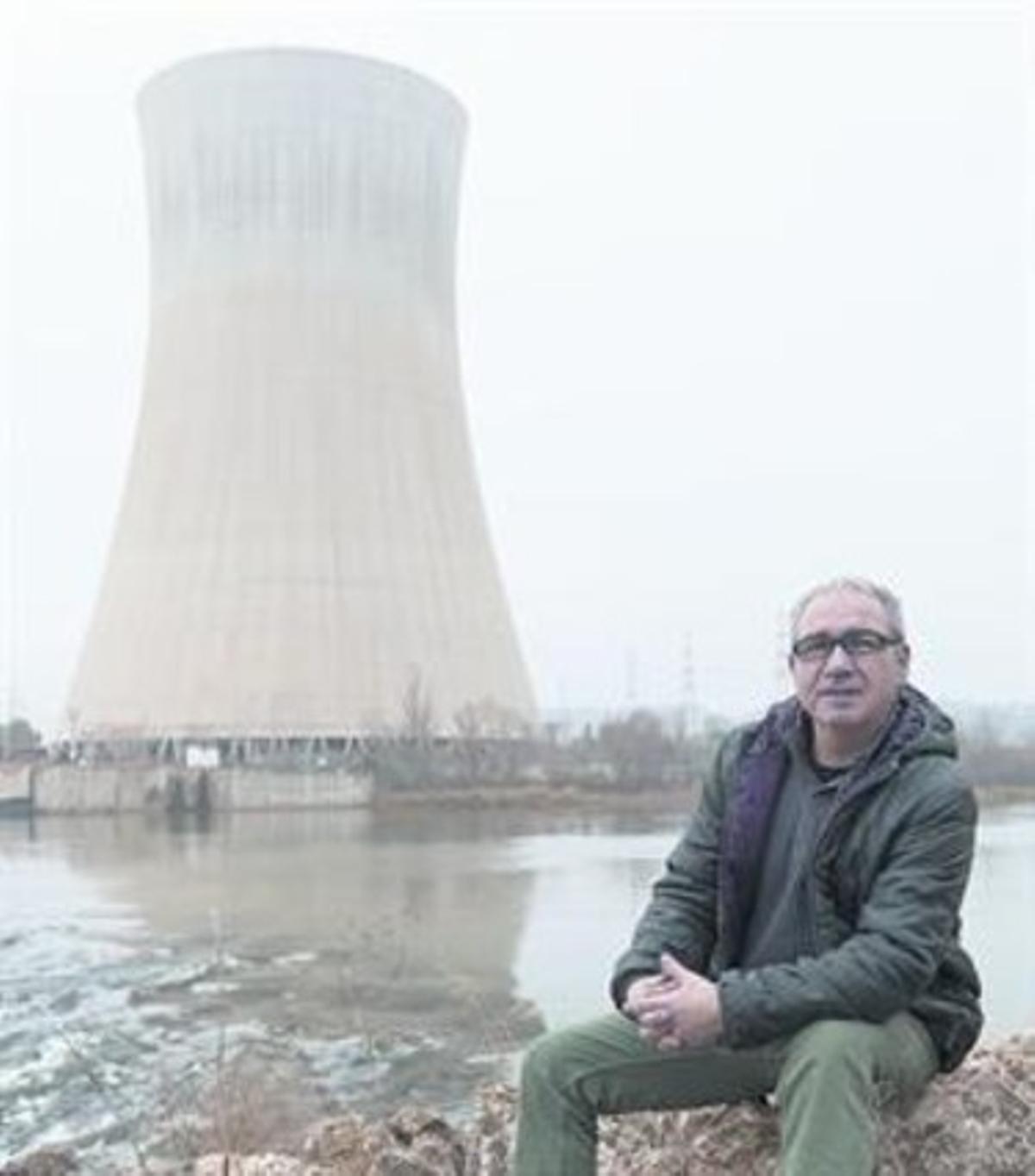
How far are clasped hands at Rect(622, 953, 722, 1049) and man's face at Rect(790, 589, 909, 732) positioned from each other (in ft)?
1.06

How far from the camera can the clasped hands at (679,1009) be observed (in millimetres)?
1676

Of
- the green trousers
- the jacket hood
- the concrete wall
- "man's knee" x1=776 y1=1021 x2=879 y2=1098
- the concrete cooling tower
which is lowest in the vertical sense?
the concrete wall

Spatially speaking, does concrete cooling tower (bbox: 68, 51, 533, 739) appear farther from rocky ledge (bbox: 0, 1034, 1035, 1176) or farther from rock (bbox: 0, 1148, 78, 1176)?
rocky ledge (bbox: 0, 1034, 1035, 1176)

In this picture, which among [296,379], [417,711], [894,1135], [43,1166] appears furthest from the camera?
[417,711]

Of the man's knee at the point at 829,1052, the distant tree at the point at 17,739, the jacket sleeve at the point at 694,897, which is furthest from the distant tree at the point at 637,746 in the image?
the man's knee at the point at 829,1052

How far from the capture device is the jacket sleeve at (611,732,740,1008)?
1877mm

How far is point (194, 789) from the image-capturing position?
3052 cm

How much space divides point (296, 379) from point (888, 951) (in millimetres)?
25490

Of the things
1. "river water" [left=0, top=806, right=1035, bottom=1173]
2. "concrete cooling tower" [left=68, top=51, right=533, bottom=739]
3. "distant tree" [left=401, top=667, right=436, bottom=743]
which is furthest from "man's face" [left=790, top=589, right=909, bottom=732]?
"distant tree" [left=401, top=667, right=436, bottom=743]

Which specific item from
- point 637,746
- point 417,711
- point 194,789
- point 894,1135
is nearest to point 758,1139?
point 894,1135

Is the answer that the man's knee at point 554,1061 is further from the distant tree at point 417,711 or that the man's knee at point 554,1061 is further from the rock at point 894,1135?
the distant tree at point 417,711

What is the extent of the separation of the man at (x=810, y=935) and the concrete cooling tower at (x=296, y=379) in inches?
953

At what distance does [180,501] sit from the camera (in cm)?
2617

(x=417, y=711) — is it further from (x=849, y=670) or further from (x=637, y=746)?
(x=849, y=670)
